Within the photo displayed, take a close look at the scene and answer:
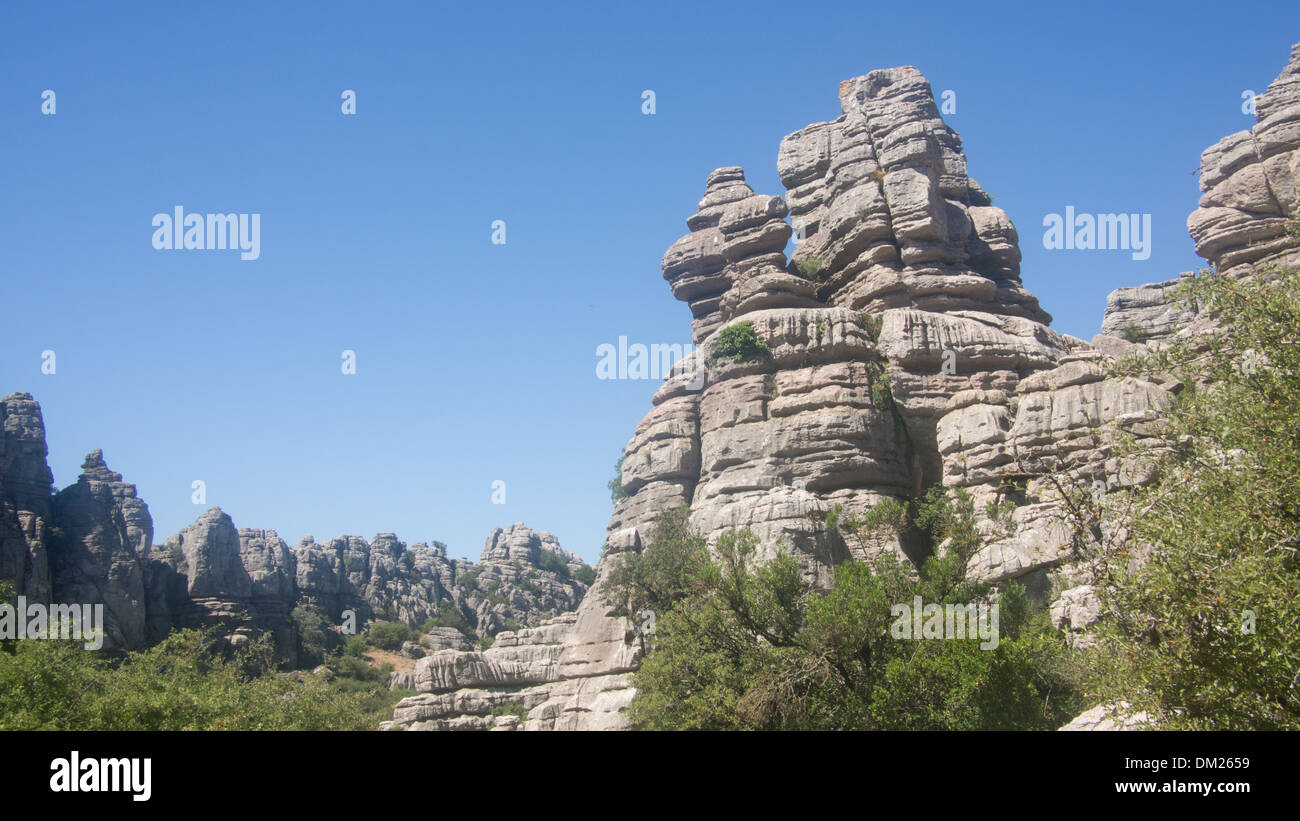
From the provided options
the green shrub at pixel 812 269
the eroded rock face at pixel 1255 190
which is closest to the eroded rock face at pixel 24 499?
the green shrub at pixel 812 269

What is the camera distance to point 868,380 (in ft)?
164

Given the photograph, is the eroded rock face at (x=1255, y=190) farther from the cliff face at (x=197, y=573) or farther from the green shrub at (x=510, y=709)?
the cliff face at (x=197, y=573)

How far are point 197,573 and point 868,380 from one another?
55530 millimetres

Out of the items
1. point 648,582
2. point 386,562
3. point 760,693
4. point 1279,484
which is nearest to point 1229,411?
point 1279,484

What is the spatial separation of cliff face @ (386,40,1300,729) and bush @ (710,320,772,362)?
0.30 metres

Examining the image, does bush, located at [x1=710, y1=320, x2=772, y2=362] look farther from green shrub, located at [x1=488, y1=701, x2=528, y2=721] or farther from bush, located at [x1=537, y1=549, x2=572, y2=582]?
bush, located at [x1=537, y1=549, x2=572, y2=582]

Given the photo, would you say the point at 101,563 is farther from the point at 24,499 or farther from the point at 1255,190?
the point at 1255,190

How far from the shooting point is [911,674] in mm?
30500

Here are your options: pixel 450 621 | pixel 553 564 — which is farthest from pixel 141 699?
pixel 553 564

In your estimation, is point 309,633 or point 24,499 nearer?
point 24,499

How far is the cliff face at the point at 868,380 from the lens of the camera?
43.5 meters

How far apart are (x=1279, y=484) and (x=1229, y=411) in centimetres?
258

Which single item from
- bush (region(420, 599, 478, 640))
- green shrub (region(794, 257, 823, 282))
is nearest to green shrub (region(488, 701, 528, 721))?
green shrub (region(794, 257, 823, 282))
